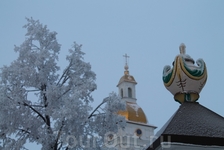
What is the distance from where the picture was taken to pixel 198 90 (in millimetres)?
7547

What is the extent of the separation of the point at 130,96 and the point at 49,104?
26289 millimetres

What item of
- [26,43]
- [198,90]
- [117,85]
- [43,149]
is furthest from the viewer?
[117,85]

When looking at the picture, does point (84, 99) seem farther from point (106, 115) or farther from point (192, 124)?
point (192, 124)

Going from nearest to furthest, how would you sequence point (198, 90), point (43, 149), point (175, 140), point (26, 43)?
point (175, 140)
point (198, 90)
point (43, 149)
point (26, 43)

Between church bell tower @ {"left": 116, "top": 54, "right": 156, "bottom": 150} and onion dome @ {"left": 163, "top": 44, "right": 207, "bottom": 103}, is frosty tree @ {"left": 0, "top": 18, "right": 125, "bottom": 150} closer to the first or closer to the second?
onion dome @ {"left": 163, "top": 44, "right": 207, "bottom": 103}

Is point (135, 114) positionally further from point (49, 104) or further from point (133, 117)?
point (49, 104)

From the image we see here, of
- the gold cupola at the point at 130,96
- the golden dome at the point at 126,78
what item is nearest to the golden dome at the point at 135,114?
the gold cupola at the point at 130,96

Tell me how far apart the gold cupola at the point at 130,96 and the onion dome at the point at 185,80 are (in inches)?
940

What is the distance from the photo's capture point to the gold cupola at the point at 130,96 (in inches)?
1255

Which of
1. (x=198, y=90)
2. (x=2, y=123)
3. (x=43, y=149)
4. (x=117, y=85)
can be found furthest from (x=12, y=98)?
(x=117, y=85)

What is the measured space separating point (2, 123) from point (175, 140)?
400 centimetres

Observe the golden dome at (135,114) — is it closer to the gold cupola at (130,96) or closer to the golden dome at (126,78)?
the gold cupola at (130,96)

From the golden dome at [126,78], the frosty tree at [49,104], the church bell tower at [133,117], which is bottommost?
the frosty tree at [49,104]

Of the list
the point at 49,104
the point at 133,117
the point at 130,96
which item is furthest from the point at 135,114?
the point at 49,104
